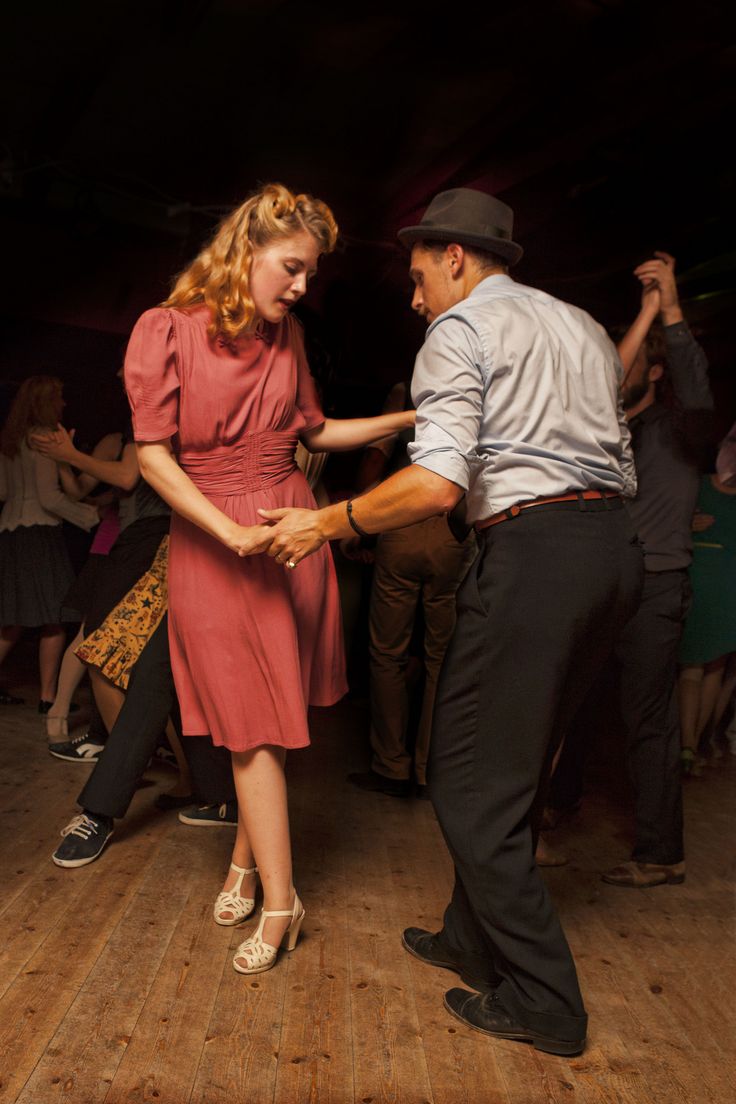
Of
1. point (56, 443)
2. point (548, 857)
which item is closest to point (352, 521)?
point (56, 443)

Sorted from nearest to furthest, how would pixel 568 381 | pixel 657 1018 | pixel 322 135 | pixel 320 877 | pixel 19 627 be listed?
pixel 568 381, pixel 657 1018, pixel 320 877, pixel 19 627, pixel 322 135

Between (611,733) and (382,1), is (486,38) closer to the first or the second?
(382,1)

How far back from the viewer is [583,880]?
276cm

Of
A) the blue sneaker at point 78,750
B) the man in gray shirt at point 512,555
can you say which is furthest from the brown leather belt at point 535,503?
the blue sneaker at point 78,750

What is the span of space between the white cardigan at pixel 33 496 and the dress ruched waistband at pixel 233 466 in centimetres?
243

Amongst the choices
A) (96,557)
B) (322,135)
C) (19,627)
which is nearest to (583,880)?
(96,557)

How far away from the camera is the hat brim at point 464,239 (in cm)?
187

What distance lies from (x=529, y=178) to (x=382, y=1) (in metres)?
1.64

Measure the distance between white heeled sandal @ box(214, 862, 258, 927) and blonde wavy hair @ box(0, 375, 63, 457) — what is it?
8.37 feet

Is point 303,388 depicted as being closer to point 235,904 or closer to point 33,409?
point 235,904

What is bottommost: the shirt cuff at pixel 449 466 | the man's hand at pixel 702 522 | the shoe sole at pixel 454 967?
the shoe sole at pixel 454 967

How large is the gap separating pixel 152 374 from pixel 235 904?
1292mm

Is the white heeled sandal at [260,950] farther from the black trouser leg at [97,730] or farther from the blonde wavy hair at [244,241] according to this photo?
the black trouser leg at [97,730]

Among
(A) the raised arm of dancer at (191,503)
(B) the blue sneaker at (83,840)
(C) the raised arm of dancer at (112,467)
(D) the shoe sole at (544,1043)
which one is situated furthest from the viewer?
(C) the raised arm of dancer at (112,467)
